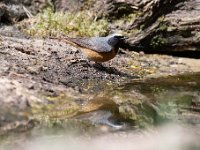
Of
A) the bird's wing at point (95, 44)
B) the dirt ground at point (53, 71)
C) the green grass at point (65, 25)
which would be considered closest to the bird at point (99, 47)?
the bird's wing at point (95, 44)

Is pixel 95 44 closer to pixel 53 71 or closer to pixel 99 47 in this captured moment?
pixel 99 47

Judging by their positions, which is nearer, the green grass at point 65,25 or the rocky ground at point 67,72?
the rocky ground at point 67,72

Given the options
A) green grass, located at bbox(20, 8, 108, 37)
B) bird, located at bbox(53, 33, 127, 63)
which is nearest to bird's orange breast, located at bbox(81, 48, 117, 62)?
bird, located at bbox(53, 33, 127, 63)

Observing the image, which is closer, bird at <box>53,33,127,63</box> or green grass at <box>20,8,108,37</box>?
bird at <box>53,33,127,63</box>

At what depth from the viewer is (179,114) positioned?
21.1ft

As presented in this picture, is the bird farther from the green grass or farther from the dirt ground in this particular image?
the green grass

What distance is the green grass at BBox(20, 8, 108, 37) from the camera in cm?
982

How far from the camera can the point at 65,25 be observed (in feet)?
32.9

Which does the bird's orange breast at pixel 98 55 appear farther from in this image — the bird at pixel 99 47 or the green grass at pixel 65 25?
the green grass at pixel 65 25

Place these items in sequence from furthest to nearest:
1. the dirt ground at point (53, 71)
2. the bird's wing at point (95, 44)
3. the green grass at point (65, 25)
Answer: the green grass at point (65, 25) < the bird's wing at point (95, 44) < the dirt ground at point (53, 71)


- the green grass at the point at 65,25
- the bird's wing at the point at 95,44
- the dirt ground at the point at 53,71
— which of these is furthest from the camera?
the green grass at the point at 65,25

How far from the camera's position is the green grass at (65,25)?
9.82 metres

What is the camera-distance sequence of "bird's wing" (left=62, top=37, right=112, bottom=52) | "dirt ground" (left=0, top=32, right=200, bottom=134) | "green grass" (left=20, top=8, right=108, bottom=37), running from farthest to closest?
"green grass" (left=20, top=8, right=108, bottom=37)
"bird's wing" (left=62, top=37, right=112, bottom=52)
"dirt ground" (left=0, top=32, right=200, bottom=134)

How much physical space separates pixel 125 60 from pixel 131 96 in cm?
232
